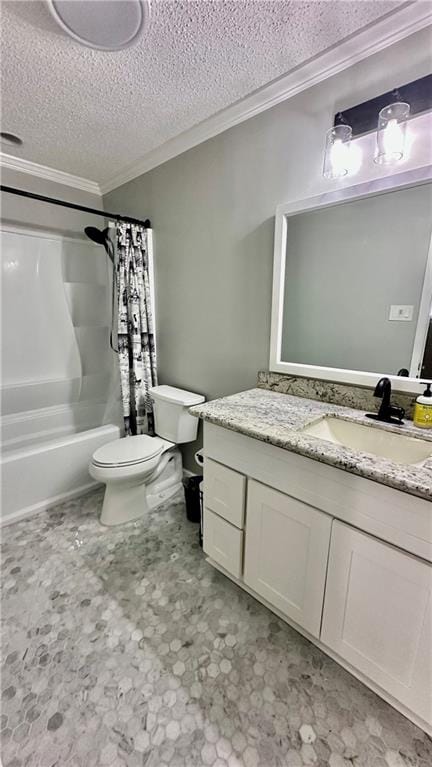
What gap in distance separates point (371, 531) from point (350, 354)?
76 centimetres

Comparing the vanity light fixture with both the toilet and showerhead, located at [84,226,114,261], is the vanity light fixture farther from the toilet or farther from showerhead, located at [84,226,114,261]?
showerhead, located at [84,226,114,261]

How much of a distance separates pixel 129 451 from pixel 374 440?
1.30m

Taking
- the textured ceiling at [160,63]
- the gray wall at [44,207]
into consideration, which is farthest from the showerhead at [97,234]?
the textured ceiling at [160,63]

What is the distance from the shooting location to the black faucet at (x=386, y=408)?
1.16m

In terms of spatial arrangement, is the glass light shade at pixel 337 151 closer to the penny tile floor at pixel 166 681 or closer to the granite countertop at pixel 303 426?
the granite countertop at pixel 303 426

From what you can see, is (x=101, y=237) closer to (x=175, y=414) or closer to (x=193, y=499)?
(x=175, y=414)

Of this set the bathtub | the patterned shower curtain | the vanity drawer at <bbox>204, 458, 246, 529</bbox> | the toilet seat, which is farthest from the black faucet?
the bathtub

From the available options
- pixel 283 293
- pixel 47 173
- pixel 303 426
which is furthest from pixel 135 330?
pixel 303 426

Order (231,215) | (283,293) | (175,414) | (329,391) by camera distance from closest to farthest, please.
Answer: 1. (329,391)
2. (283,293)
3. (231,215)
4. (175,414)

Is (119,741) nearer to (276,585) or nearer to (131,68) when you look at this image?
(276,585)

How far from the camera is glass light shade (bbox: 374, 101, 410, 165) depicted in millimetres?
1070

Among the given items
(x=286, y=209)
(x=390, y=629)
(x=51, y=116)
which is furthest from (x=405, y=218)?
(x=51, y=116)

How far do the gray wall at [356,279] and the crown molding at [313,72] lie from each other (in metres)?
0.50

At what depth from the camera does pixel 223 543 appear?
136 centimetres
